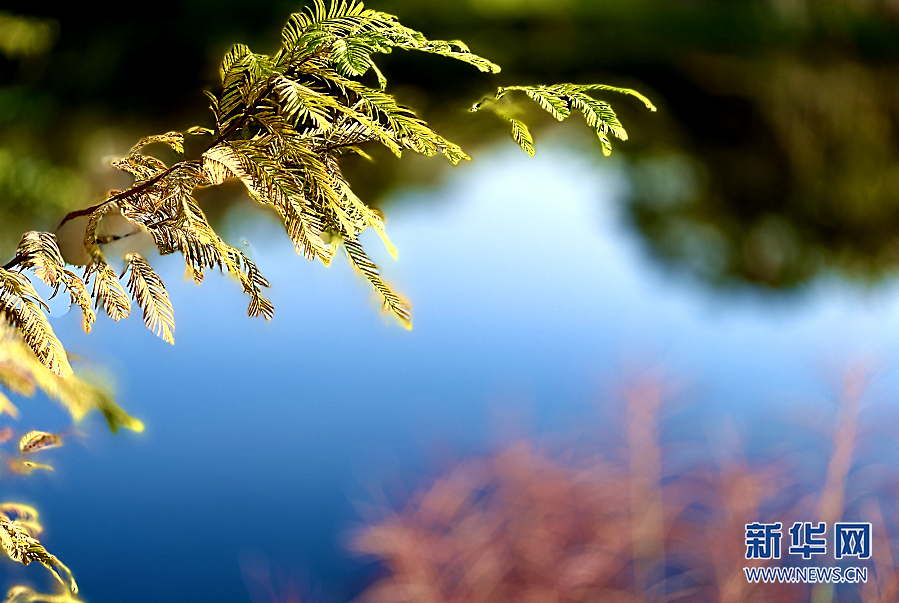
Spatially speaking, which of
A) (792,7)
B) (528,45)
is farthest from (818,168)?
(528,45)

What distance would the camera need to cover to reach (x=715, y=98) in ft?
12.9

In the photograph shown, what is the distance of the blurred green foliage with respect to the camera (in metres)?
3.19

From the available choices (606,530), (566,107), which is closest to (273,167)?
(566,107)

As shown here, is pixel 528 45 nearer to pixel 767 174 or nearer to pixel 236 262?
pixel 767 174

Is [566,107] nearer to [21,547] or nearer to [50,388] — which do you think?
[21,547]

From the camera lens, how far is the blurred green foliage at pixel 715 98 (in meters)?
3.19

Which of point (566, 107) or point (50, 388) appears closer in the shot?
point (566, 107)

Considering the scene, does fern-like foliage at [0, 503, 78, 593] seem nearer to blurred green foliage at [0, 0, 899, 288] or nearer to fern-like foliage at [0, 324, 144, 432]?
fern-like foliage at [0, 324, 144, 432]

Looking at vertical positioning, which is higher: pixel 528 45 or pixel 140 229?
pixel 528 45

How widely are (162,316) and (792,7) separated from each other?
4273mm

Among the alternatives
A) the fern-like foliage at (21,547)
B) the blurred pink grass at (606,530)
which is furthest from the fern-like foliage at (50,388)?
the blurred pink grass at (606,530)

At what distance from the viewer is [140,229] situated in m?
0.42

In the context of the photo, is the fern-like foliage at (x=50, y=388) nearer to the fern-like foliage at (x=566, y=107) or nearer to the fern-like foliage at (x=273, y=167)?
the fern-like foliage at (x=273, y=167)

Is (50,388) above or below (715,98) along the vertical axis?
below
